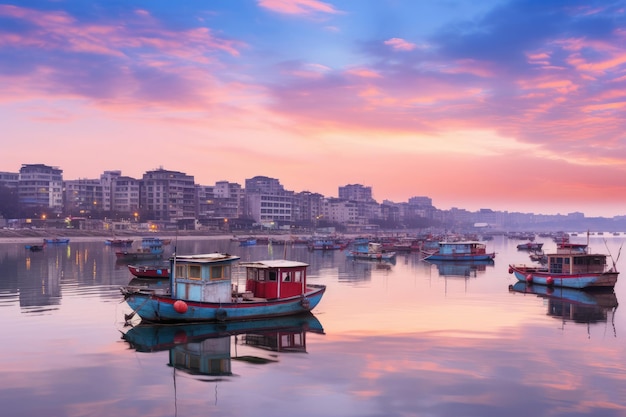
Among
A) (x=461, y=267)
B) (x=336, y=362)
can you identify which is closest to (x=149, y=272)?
(x=336, y=362)

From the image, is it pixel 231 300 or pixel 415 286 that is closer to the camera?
pixel 231 300

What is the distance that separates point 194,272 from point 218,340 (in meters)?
4.90

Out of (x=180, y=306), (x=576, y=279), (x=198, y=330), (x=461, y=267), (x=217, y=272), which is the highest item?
(x=217, y=272)

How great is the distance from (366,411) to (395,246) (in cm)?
11046

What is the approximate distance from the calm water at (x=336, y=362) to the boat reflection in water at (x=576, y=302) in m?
0.34

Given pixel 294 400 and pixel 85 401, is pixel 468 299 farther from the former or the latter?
pixel 85 401

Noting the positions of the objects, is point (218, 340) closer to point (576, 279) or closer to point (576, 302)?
point (576, 302)

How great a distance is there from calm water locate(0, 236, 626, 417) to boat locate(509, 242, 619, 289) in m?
6.56

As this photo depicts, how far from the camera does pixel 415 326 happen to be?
3391 cm

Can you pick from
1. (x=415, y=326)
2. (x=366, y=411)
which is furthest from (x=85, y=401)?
(x=415, y=326)

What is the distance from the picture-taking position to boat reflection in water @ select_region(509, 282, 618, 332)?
126ft

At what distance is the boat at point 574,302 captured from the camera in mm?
38594

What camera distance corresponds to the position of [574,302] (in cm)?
4469

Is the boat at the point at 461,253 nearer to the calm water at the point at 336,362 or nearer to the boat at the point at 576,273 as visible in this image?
the boat at the point at 576,273
